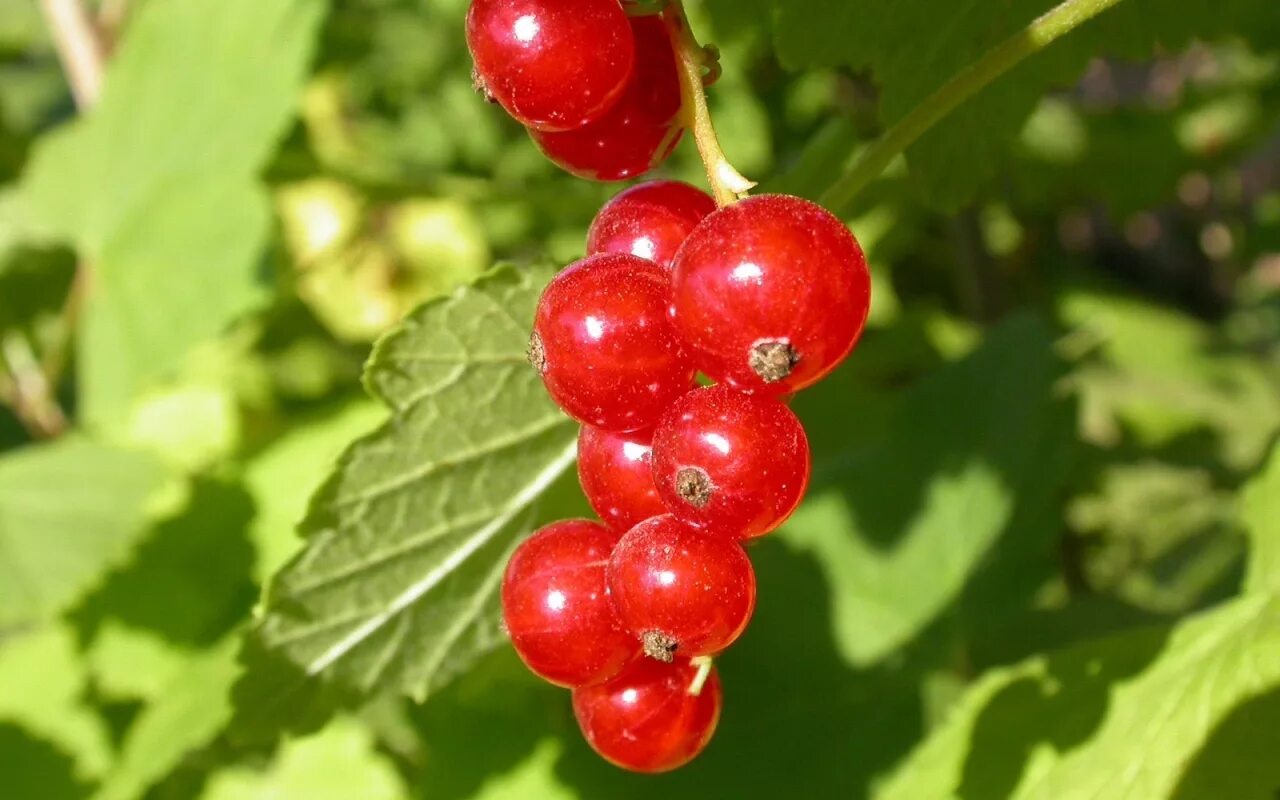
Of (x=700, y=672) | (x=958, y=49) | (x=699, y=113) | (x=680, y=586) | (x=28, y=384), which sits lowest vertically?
(x=28, y=384)

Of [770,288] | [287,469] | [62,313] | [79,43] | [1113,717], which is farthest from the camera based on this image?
[79,43]

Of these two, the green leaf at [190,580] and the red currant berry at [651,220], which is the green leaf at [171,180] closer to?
the green leaf at [190,580]

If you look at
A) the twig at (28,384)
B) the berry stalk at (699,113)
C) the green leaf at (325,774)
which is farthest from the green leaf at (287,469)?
the berry stalk at (699,113)

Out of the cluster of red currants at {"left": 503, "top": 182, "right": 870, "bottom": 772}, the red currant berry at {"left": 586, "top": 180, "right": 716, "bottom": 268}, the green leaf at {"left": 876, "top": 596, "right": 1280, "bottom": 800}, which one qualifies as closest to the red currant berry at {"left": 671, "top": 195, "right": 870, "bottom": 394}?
the cluster of red currants at {"left": 503, "top": 182, "right": 870, "bottom": 772}


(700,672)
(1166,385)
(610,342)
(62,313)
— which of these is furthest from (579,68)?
(1166,385)

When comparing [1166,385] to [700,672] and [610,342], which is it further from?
[610,342]

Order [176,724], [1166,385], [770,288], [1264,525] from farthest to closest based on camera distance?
[1166,385]
[176,724]
[1264,525]
[770,288]

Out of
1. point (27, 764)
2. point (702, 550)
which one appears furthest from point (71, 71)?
point (702, 550)
